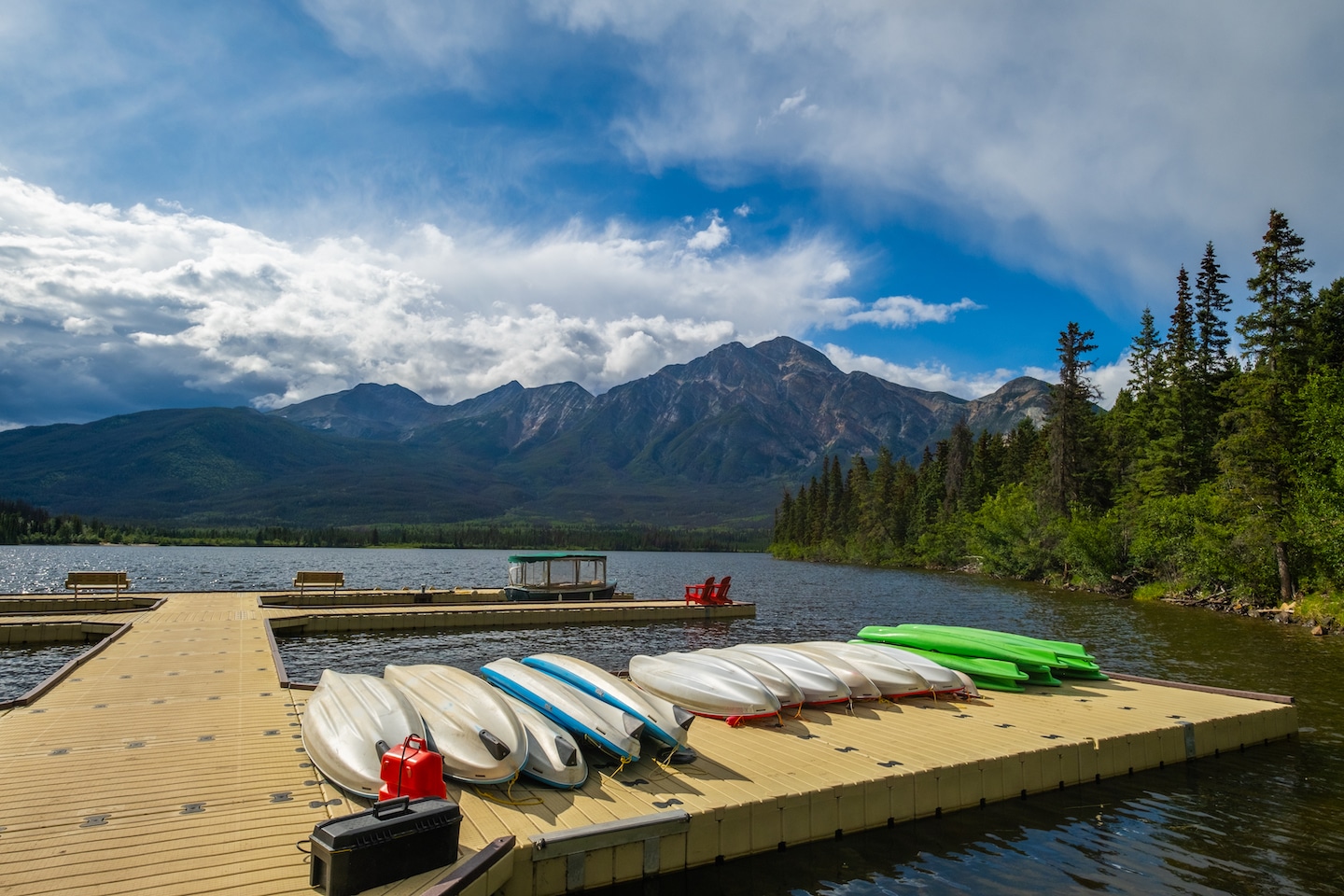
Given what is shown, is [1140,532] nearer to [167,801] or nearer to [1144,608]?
[1144,608]

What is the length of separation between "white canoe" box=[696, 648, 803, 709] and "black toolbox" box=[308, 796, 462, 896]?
641cm

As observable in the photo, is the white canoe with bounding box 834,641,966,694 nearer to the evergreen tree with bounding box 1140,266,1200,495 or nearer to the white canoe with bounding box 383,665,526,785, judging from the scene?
the white canoe with bounding box 383,665,526,785

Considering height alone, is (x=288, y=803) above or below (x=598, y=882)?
above

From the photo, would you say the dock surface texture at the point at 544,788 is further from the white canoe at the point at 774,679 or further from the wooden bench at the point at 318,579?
the wooden bench at the point at 318,579

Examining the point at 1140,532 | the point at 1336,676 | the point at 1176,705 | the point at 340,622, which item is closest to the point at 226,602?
the point at 340,622

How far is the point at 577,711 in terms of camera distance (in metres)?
9.58

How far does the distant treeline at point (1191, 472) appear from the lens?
33438 mm

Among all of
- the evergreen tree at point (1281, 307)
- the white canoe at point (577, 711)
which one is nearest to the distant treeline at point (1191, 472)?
the evergreen tree at point (1281, 307)

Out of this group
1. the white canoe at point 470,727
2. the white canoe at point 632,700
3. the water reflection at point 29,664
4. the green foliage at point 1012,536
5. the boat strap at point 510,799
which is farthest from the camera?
the green foliage at point 1012,536

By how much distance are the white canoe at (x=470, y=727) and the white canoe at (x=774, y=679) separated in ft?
14.8

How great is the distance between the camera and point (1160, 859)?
878 centimetres

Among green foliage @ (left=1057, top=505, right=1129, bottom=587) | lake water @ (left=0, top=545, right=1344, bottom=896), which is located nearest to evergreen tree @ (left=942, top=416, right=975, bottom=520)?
green foliage @ (left=1057, top=505, right=1129, bottom=587)

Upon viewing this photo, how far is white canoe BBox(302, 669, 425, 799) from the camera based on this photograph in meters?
7.84

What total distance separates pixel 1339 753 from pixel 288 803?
16.4 m
